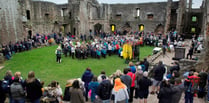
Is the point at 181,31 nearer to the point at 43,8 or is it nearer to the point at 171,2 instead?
the point at 171,2

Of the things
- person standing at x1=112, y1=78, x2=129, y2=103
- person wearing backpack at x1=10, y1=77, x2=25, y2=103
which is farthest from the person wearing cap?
person wearing backpack at x1=10, y1=77, x2=25, y2=103

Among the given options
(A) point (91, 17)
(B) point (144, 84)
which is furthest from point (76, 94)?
(A) point (91, 17)

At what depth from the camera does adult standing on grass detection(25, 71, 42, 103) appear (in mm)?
4732

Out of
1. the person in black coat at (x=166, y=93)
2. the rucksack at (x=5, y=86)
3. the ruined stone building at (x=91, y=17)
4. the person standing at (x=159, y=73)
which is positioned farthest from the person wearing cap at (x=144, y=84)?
the ruined stone building at (x=91, y=17)

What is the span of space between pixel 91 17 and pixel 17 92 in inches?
990

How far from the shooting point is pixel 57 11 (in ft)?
84.2

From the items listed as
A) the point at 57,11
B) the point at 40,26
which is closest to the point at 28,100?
the point at 40,26

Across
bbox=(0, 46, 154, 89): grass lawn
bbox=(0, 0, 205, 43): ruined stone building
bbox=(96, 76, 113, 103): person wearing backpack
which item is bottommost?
bbox=(0, 46, 154, 89): grass lawn

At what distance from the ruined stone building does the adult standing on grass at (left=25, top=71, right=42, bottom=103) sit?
14383 millimetres

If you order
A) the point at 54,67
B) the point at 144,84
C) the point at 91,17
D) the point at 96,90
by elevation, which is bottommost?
the point at 54,67

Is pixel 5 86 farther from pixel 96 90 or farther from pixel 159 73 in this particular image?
pixel 159 73

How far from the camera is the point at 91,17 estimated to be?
28.9 meters

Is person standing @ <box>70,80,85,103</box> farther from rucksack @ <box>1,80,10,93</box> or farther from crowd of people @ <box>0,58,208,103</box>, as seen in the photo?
rucksack @ <box>1,80,10,93</box>

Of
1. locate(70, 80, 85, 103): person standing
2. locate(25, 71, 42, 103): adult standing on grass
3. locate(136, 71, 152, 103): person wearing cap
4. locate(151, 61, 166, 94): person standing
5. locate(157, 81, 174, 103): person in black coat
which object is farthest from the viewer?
locate(151, 61, 166, 94): person standing
